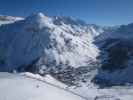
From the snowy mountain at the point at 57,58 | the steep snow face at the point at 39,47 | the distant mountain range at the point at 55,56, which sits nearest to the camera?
the snowy mountain at the point at 57,58

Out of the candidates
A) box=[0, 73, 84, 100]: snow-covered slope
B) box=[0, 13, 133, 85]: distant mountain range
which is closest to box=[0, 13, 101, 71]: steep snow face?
box=[0, 13, 133, 85]: distant mountain range

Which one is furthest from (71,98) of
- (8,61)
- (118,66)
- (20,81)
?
(8,61)

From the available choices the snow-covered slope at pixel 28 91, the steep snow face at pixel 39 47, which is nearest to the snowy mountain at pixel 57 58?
the steep snow face at pixel 39 47

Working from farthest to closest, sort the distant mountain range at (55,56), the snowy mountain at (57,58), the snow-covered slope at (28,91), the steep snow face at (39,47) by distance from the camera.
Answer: the steep snow face at (39,47) → the distant mountain range at (55,56) → the snowy mountain at (57,58) → the snow-covered slope at (28,91)

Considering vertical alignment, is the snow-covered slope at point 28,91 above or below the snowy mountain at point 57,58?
below

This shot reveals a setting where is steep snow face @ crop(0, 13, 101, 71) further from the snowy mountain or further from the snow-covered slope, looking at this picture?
the snow-covered slope

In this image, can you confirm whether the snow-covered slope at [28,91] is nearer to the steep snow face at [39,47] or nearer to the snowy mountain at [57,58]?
the snowy mountain at [57,58]

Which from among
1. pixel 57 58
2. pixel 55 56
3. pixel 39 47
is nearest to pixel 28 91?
pixel 57 58
